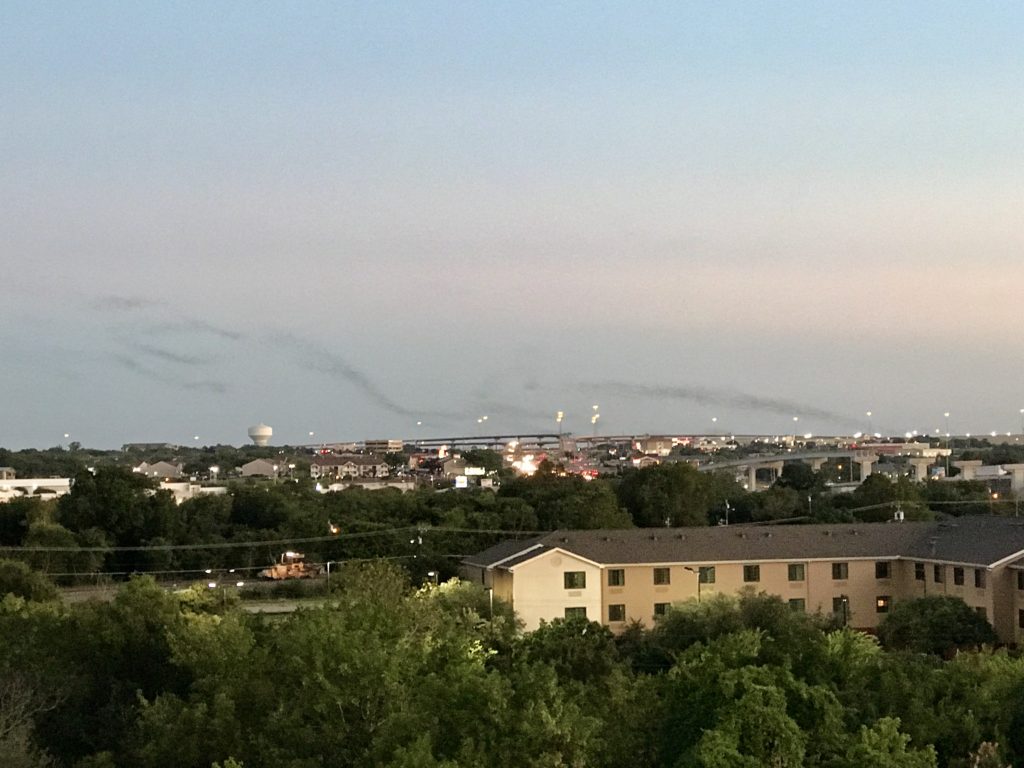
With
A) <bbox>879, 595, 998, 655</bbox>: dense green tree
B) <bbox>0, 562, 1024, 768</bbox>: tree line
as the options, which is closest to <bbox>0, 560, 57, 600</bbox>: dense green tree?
<bbox>0, 562, 1024, 768</bbox>: tree line

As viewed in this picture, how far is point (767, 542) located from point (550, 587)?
6672 millimetres

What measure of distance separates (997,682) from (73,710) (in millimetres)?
15625

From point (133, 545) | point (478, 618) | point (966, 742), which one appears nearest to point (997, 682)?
point (966, 742)

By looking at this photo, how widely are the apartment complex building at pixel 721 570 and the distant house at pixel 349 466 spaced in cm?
9797

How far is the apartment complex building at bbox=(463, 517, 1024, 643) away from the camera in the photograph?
4116 cm

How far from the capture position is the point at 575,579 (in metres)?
41.3

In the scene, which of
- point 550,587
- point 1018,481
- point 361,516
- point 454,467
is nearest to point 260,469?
point 454,467

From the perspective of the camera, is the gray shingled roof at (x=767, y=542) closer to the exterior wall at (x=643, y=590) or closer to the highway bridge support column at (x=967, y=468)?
the exterior wall at (x=643, y=590)

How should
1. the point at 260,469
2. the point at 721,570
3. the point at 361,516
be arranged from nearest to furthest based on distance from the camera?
the point at 721,570
the point at 361,516
the point at 260,469

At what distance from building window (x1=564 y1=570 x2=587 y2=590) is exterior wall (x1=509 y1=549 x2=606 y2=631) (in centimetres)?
8

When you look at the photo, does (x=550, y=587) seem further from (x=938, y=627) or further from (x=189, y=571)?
(x=189, y=571)

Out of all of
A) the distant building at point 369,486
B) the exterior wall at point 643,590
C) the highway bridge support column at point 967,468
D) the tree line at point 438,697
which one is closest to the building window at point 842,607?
the exterior wall at point 643,590

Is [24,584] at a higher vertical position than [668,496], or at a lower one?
lower

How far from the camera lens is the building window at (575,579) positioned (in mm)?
41344
